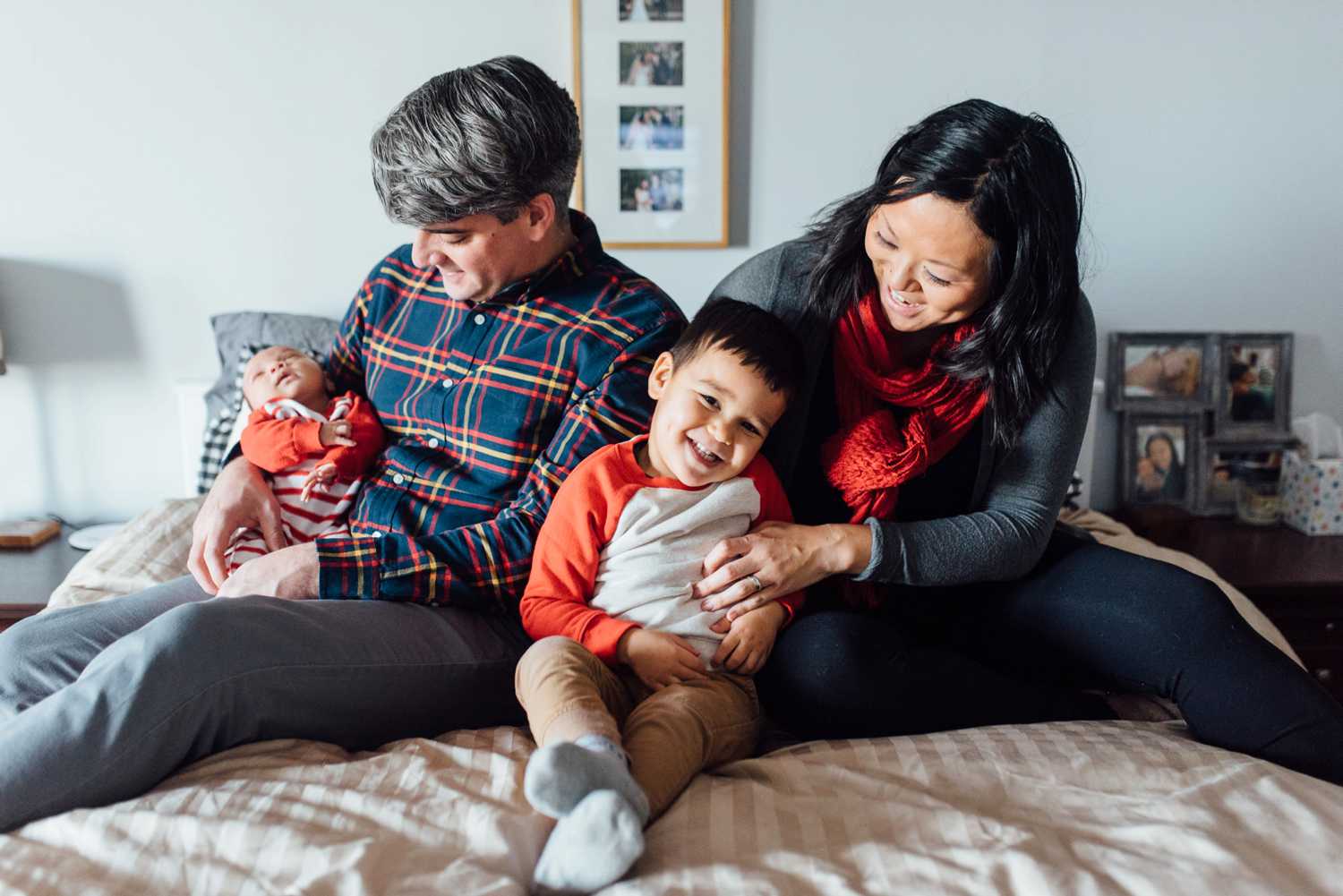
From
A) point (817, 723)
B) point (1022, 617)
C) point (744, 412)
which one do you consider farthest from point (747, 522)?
point (1022, 617)

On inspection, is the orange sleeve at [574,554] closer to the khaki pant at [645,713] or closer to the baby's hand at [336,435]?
the khaki pant at [645,713]

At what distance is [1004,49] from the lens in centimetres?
226

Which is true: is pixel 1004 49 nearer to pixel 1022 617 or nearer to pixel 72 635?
pixel 1022 617

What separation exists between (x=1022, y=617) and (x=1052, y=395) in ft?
1.01

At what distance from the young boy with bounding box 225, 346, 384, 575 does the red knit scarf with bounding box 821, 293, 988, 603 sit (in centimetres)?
73

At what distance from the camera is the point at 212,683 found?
1.06 m

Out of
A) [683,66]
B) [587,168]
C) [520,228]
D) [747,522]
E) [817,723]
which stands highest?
[683,66]

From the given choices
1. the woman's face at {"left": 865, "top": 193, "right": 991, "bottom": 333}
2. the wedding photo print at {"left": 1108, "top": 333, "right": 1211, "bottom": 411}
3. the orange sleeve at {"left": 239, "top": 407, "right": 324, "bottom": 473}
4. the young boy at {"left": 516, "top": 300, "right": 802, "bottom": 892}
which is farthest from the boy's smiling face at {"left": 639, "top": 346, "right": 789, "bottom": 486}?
the wedding photo print at {"left": 1108, "top": 333, "right": 1211, "bottom": 411}

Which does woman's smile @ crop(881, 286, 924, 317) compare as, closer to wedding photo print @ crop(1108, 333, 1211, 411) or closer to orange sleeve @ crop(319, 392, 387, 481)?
orange sleeve @ crop(319, 392, 387, 481)

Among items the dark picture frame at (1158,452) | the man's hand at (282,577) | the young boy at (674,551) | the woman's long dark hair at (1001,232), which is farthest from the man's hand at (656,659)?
the dark picture frame at (1158,452)

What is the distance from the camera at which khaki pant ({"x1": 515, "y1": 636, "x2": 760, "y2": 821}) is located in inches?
40.4

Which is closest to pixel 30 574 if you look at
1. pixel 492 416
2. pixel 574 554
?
pixel 492 416

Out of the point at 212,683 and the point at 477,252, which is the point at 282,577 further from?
the point at 477,252

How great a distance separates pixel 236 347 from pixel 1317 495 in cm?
242
